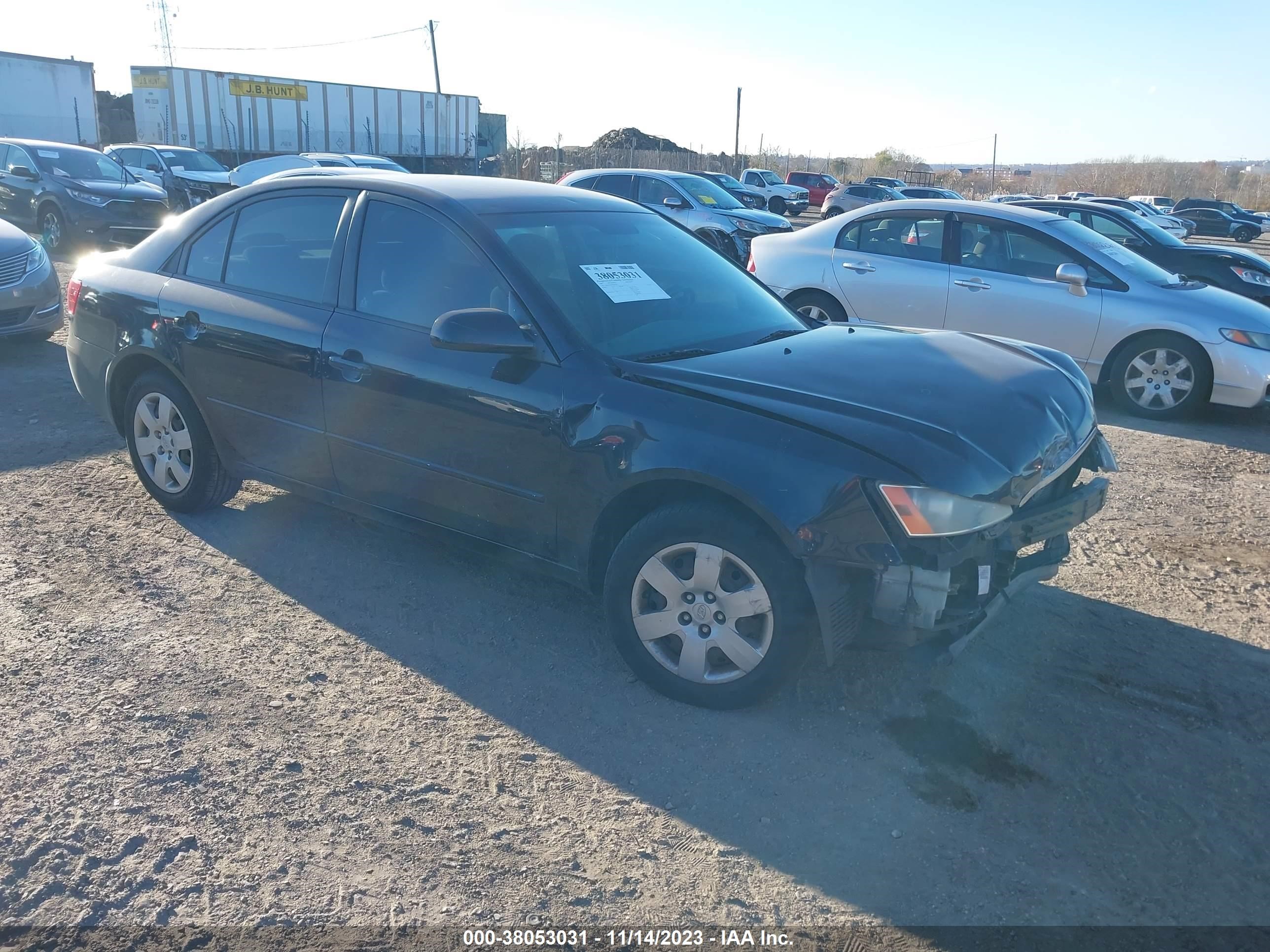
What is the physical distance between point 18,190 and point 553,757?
16.8m

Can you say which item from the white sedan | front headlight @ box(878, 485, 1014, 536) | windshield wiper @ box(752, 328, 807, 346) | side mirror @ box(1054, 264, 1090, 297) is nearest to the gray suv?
the white sedan

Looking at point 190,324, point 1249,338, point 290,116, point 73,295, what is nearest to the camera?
point 190,324

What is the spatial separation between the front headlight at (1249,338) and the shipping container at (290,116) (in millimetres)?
31568

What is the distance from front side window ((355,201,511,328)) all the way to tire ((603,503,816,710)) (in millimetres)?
1121

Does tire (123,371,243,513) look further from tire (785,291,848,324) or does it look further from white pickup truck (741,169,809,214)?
white pickup truck (741,169,809,214)

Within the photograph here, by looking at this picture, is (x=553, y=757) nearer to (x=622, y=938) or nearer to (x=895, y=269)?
(x=622, y=938)

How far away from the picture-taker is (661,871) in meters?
2.67

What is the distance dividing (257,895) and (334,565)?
2.21 metres

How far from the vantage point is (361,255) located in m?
4.16

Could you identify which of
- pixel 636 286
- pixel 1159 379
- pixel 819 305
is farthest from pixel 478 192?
pixel 1159 379

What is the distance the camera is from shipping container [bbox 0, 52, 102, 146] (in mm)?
26219

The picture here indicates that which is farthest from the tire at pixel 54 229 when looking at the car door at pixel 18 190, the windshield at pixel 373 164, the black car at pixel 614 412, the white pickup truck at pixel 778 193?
the white pickup truck at pixel 778 193

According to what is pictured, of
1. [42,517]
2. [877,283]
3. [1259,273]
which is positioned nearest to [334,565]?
[42,517]

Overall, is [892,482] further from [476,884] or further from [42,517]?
[42,517]
